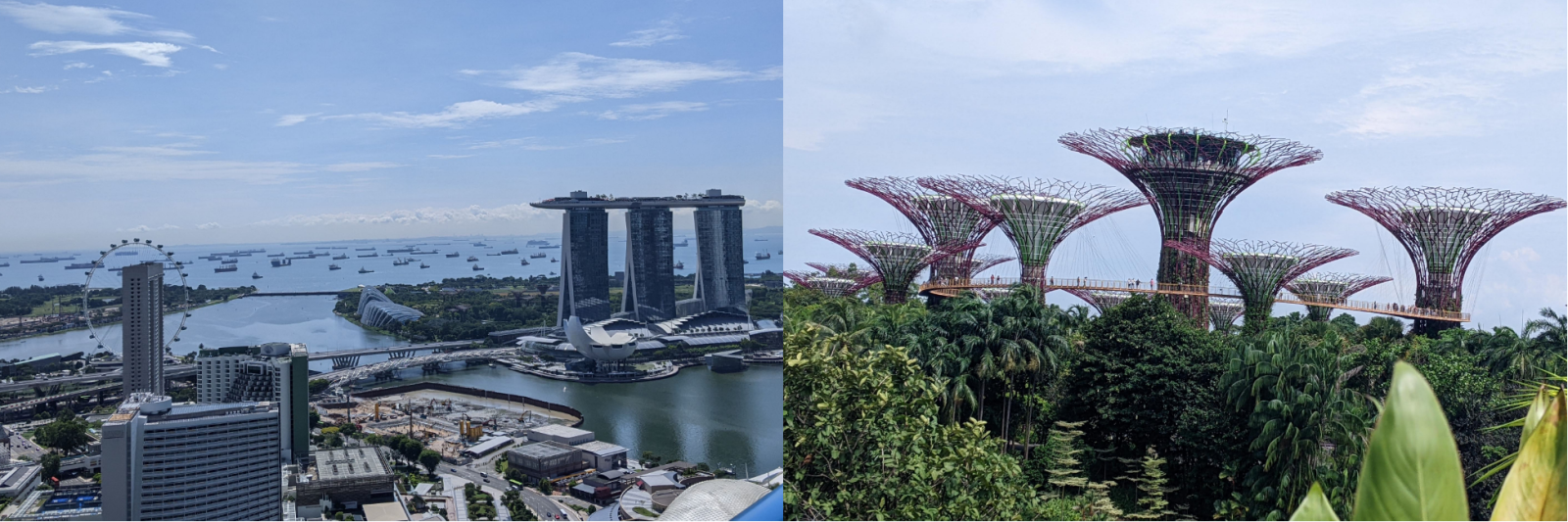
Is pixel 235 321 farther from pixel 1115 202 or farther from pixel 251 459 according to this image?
pixel 1115 202

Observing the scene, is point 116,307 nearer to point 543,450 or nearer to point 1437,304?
point 543,450

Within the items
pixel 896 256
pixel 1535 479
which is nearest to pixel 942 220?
pixel 896 256

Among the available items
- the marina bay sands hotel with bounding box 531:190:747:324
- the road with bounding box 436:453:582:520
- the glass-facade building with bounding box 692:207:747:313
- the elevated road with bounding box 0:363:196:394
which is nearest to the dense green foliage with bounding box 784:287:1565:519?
the glass-facade building with bounding box 692:207:747:313

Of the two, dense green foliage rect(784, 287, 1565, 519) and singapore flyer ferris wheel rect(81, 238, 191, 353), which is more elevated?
singapore flyer ferris wheel rect(81, 238, 191, 353)

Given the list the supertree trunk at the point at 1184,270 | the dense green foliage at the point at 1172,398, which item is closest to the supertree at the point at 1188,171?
the supertree trunk at the point at 1184,270

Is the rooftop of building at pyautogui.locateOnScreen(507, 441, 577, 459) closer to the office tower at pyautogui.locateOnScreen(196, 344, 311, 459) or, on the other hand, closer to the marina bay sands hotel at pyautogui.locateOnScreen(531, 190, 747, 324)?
the marina bay sands hotel at pyautogui.locateOnScreen(531, 190, 747, 324)

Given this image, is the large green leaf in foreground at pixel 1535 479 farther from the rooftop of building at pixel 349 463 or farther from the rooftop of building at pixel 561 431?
the rooftop of building at pixel 561 431

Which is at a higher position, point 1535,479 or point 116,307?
point 1535,479
